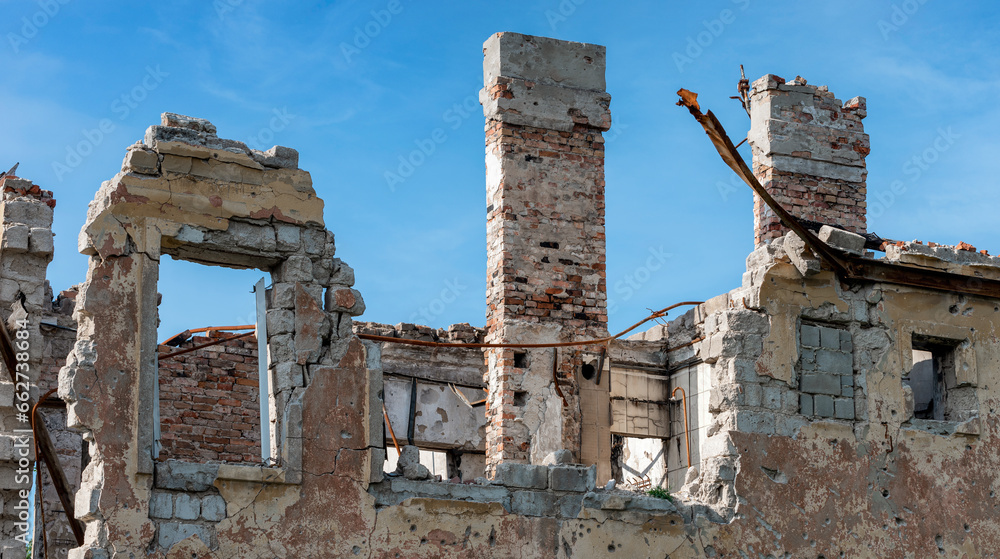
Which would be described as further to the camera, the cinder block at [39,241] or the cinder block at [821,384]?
the cinder block at [39,241]

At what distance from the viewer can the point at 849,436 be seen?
11148 mm

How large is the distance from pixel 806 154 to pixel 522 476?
7760 millimetres

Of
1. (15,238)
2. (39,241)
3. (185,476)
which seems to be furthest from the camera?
(39,241)

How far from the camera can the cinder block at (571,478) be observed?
10.3 meters

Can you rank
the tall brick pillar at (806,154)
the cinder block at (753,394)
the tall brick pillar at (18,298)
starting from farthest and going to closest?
the tall brick pillar at (806,154)
the tall brick pillar at (18,298)
the cinder block at (753,394)

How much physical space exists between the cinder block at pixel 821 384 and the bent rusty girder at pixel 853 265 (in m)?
0.86

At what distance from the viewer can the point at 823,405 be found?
11.1m

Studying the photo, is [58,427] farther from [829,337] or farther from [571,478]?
[829,337]

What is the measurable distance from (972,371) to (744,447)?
224cm

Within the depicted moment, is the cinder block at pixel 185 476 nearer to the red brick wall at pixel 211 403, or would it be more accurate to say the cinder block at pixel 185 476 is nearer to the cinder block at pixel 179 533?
the cinder block at pixel 179 533

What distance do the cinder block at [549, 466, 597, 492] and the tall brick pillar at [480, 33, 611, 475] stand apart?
361 cm

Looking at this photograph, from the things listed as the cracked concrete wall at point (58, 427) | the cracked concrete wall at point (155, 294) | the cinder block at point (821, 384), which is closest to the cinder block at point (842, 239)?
the cinder block at point (821, 384)

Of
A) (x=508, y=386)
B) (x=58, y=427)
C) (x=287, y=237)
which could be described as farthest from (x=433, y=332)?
(x=287, y=237)

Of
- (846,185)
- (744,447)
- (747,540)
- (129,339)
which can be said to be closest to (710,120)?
(744,447)
